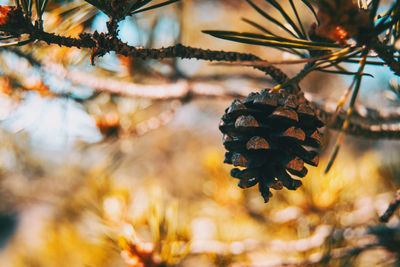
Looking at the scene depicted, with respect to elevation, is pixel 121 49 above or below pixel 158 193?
above

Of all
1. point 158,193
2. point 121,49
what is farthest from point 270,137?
point 158,193

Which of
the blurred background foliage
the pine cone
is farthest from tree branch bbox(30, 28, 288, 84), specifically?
the blurred background foliage

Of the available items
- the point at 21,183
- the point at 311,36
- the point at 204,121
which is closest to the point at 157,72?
the point at 311,36

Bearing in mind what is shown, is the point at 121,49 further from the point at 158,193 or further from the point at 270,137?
the point at 158,193

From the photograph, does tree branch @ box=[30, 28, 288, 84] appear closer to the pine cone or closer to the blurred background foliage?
the pine cone

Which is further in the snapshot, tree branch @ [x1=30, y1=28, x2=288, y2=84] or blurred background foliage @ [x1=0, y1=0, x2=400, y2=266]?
blurred background foliage @ [x1=0, y1=0, x2=400, y2=266]

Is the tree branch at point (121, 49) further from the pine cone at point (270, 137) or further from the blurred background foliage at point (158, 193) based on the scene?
the blurred background foliage at point (158, 193)

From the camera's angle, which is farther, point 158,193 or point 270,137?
point 158,193

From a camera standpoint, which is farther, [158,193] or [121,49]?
[158,193]
